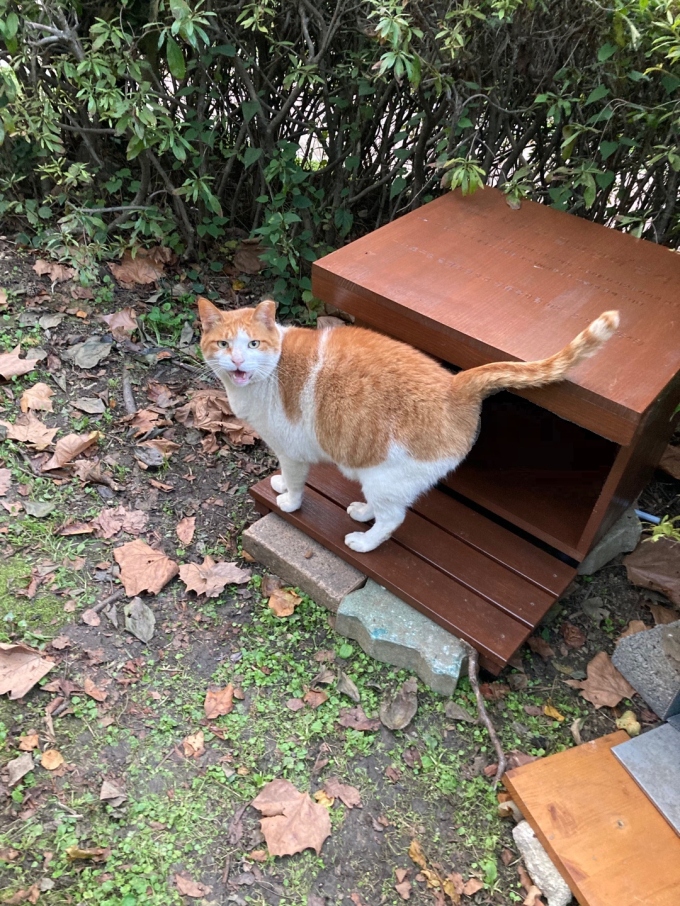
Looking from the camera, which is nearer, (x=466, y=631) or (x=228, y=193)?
(x=466, y=631)

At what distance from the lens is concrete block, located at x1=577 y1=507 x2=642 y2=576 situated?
2.55 m

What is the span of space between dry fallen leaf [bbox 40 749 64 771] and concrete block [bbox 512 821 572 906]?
4.63 feet

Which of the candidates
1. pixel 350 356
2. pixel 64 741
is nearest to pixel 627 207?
pixel 350 356

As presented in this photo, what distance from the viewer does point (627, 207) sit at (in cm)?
306

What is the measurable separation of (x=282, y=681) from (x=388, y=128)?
2959 mm

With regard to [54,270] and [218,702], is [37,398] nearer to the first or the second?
[54,270]

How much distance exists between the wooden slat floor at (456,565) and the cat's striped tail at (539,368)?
74 cm

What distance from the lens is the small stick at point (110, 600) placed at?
2.30m

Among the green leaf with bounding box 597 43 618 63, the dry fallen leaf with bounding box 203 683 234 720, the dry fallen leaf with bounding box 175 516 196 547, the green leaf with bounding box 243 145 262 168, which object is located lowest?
the dry fallen leaf with bounding box 203 683 234 720

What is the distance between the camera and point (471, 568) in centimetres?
233

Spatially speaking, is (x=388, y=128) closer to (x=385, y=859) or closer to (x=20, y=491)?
(x=20, y=491)

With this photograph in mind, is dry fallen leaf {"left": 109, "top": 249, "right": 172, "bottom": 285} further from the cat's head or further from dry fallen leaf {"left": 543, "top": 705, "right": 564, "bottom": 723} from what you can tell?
dry fallen leaf {"left": 543, "top": 705, "right": 564, "bottom": 723}

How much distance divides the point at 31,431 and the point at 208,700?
1.54m

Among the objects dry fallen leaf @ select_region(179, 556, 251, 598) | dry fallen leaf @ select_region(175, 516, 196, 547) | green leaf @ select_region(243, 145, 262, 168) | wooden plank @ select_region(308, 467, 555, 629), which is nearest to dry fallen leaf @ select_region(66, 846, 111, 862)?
dry fallen leaf @ select_region(179, 556, 251, 598)
